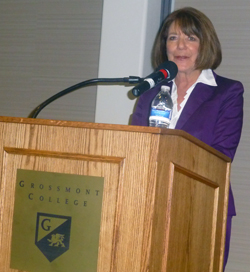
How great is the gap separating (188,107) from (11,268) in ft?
3.42

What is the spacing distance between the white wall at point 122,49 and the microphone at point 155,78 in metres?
1.07

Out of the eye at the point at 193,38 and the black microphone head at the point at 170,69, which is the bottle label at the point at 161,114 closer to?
the black microphone head at the point at 170,69

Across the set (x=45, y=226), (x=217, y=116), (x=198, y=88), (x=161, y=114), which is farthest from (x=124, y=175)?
(x=198, y=88)

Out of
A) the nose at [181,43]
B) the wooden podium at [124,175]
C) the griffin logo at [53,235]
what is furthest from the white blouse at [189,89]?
the griffin logo at [53,235]

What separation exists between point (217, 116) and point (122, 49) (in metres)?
1.03

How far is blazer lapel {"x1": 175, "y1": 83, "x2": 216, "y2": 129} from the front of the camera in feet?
5.89

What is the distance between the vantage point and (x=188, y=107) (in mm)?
1819

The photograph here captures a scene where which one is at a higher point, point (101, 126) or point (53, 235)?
point (101, 126)

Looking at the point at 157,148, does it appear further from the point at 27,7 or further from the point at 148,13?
the point at 27,7

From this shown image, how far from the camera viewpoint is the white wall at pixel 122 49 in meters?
2.58

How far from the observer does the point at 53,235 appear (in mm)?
1008

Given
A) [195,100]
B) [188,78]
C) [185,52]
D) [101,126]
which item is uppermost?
[185,52]

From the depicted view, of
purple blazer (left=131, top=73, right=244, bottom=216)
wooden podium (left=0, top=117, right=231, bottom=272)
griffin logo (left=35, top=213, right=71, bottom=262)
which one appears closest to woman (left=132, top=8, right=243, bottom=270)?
purple blazer (left=131, top=73, right=244, bottom=216)

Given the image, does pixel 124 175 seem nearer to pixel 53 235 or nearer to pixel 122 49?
pixel 53 235
